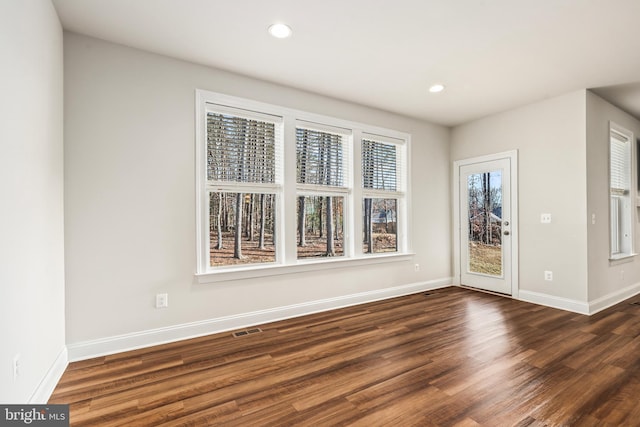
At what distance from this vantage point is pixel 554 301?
387 centimetres

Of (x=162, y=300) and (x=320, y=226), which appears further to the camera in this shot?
(x=320, y=226)

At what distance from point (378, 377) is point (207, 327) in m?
1.71

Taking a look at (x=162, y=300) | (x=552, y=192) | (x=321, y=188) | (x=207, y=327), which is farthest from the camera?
(x=552, y=192)

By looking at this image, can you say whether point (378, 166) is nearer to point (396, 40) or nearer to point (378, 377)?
point (396, 40)

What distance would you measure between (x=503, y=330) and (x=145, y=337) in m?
3.35

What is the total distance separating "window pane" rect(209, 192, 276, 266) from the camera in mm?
3186

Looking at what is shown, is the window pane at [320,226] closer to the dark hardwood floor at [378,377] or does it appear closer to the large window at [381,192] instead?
the large window at [381,192]

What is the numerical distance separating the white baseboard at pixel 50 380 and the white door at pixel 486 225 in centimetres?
495

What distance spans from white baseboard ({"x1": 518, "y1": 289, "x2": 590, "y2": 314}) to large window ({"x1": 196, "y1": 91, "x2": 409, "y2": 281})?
1.83 metres

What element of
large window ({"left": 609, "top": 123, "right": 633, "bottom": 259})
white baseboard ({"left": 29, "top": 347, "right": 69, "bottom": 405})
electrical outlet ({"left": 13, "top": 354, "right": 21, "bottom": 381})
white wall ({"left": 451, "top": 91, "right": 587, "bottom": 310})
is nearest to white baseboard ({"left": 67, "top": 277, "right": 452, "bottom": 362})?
white baseboard ({"left": 29, "top": 347, "right": 69, "bottom": 405})

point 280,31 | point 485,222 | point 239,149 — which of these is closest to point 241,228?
point 239,149

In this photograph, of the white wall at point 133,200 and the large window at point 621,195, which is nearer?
the white wall at point 133,200

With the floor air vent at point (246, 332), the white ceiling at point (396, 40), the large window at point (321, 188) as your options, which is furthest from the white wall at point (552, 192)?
the floor air vent at point (246, 332)

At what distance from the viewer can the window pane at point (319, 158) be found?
3682 mm
